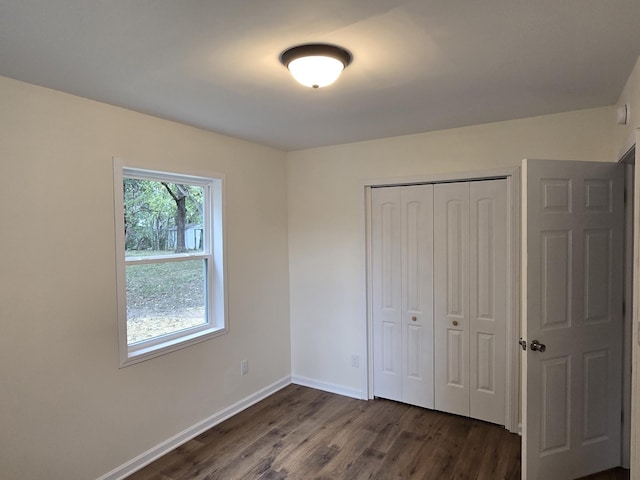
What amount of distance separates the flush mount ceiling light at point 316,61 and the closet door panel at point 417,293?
179 cm

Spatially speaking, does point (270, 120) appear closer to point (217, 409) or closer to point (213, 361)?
point (213, 361)

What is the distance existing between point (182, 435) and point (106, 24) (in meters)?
2.71

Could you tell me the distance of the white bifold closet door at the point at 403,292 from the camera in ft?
10.9

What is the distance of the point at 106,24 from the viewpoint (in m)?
1.47

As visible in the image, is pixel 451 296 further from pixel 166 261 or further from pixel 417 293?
pixel 166 261

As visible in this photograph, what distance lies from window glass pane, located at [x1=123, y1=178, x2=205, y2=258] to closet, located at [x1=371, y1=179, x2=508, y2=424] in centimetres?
160

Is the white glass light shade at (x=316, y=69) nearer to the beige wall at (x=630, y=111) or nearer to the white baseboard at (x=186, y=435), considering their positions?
the beige wall at (x=630, y=111)

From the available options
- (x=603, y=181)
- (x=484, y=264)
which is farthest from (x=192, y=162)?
(x=603, y=181)

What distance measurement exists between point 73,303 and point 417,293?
2.58 m

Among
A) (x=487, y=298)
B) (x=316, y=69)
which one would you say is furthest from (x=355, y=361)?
(x=316, y=69)

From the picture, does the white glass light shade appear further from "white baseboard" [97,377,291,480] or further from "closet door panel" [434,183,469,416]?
"white baseboard" [97,377,291,480]

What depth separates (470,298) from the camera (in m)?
3.16

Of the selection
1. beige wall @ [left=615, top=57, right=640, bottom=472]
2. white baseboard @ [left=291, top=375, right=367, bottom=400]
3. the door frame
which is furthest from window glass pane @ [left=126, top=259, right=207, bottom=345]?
beige wall @ [left=615, top=57, right=640, bottom=472]

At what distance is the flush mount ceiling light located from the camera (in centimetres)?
168
